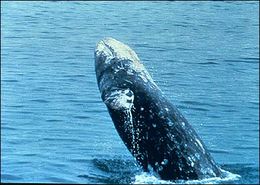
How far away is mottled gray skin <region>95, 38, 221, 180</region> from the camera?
419 inches

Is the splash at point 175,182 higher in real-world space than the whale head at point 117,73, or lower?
lower

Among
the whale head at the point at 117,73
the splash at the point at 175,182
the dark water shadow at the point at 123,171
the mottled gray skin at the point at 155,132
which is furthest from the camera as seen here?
the dark water shadow at the point at 123,171

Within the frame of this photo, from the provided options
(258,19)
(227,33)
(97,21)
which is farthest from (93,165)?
(258,19)

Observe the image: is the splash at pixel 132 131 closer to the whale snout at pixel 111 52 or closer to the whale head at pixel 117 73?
the whale head at pixel 117 73

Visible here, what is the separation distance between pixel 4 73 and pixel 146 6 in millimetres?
19317

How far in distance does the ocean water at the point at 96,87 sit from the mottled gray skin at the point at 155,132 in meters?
0.28

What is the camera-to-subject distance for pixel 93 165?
12.7 meters

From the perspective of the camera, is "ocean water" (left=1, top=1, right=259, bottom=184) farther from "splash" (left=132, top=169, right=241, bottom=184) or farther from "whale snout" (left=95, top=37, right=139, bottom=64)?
"whale snout" (left=95, top=37, right=139, bottom=64)

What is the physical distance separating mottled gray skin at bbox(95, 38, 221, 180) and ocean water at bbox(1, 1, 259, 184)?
0.28m

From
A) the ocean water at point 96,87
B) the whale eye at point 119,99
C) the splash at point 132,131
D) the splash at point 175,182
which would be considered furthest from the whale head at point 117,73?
the ocean water at point 96,87

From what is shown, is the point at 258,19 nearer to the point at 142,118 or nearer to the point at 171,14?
the point at 171,14

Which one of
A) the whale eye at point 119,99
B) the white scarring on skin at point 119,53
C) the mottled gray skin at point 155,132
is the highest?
the white scarring on skin at point 119,53

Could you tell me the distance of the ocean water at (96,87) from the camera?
1272 cm

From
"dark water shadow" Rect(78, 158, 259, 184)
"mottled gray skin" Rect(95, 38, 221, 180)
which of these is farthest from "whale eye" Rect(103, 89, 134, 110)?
"dark water shadow" Rect(78, 158, 259, 184)
